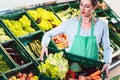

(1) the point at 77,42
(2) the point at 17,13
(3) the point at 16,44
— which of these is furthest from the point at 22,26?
(1) the point at 77,42

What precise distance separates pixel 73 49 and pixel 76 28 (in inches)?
11.7

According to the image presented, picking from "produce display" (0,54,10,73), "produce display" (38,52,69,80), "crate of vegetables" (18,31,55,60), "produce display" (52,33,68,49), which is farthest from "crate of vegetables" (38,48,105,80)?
"produce display" (52,33,68,49)

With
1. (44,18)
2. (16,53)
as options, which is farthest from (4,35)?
(44,18)

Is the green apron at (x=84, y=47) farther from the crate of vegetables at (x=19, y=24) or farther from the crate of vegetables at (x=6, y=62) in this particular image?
the crate of vegetables at (x=19, y=24)

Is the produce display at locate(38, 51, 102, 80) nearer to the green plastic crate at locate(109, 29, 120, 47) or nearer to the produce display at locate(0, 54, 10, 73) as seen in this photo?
the produce display at locate(0, 54, 10, 73)

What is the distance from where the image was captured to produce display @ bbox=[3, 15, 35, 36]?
527cm

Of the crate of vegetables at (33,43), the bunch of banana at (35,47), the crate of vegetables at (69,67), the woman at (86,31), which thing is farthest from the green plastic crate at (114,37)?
the crate of vegetables at (69,67)

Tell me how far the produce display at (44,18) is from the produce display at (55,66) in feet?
8.01

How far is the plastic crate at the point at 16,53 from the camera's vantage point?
4.93 metres

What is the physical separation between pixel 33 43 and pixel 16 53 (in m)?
0.49

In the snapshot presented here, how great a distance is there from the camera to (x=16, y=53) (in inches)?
199

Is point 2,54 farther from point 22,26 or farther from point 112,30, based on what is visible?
point 112,30

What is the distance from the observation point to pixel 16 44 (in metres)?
5.03

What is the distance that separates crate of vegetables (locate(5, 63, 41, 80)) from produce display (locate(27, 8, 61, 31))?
1013 mm
